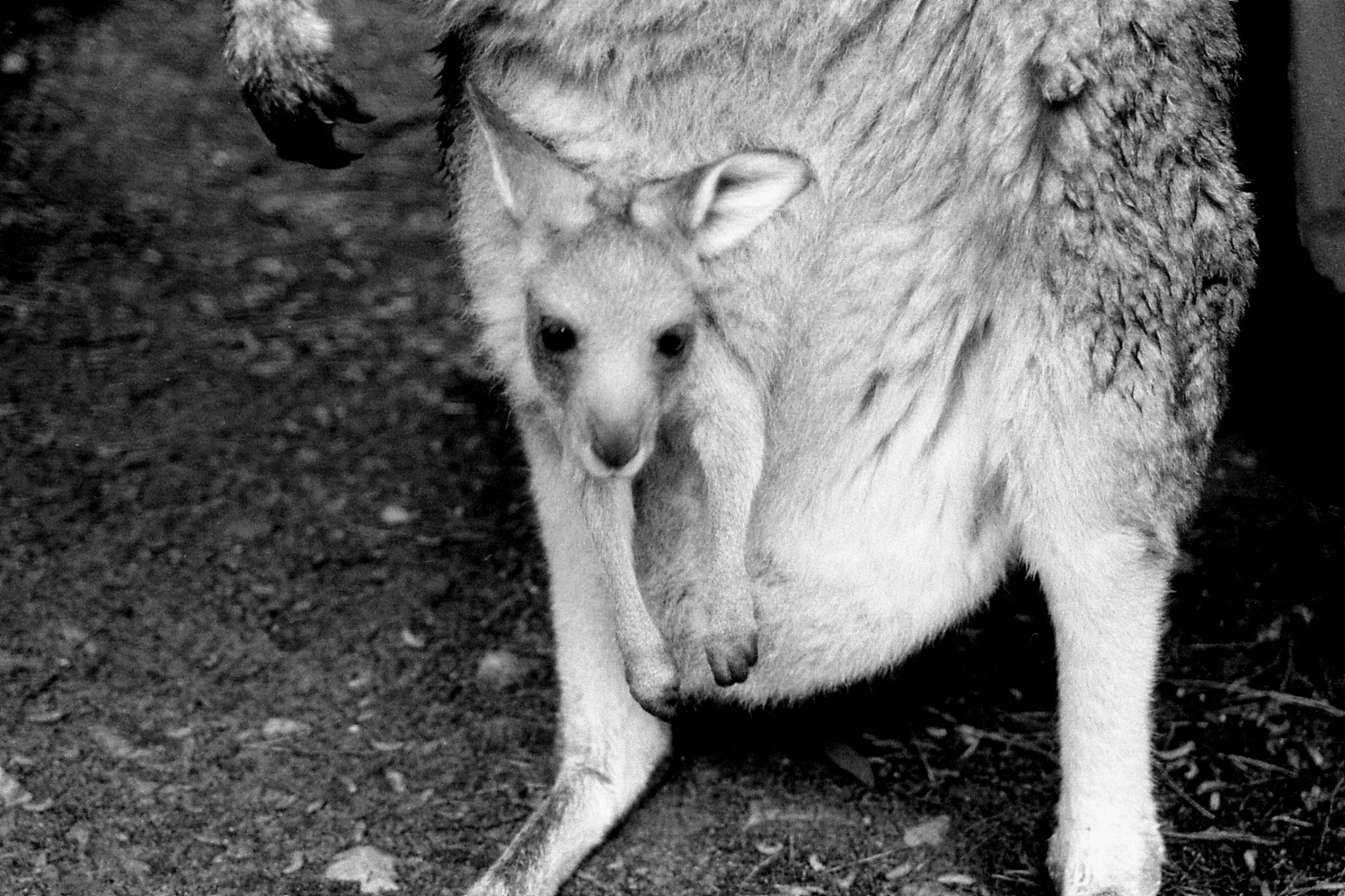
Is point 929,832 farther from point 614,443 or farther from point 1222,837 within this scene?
point 614,443

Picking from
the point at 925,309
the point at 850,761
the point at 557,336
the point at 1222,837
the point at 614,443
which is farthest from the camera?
the point at 850,761

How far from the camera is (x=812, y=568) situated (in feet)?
8.58

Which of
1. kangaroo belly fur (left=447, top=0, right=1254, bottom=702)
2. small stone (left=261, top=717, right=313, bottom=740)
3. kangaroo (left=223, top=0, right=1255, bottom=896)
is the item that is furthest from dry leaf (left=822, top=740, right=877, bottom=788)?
small stone (left=261, top=717, right=313, bottom=740)

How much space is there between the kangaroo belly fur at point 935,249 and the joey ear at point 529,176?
0.43 feet

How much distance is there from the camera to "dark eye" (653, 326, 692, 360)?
2.22 metres

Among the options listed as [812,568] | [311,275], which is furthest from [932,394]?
[311,275]

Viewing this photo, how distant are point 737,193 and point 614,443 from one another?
1.33 ft

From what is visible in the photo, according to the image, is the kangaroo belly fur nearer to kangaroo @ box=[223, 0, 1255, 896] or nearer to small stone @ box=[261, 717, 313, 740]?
kangaroo @ box=[223, 0, 1255, 896]

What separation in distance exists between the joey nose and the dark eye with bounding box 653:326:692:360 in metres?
0.15

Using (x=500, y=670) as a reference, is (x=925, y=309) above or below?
above

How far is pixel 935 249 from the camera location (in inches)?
95.8

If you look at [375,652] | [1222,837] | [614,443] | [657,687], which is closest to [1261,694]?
[1222,837]

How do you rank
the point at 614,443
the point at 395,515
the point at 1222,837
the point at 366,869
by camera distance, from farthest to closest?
1. the point at 395,515
2. the point at 1222,837
3. the point at 366,869
4. the point at 614,443

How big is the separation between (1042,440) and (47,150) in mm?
3241
